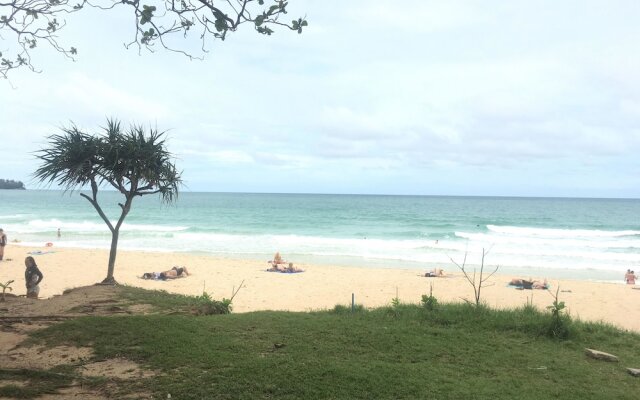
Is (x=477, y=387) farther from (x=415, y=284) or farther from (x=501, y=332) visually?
(x=415, y=284)

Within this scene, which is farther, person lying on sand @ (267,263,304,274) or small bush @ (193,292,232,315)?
person lying on sand @ (267,263,304,274)

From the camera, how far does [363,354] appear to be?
4.86 meters

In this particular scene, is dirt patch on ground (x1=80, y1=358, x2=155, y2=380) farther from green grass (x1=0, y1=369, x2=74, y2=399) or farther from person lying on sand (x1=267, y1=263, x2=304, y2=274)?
person lying on sand (x1=267, y1=263, x2=304, y2=274)

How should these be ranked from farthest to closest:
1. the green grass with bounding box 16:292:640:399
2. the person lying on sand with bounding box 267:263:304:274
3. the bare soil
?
1. the person lying on sand with bounding box 267:263:304:274
2. the bare soil
3. the green grass with bounding box 16:292:640:399

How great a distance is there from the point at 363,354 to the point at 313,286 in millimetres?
9794

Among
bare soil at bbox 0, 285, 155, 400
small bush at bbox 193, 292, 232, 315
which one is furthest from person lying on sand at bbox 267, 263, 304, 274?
small bush at bbox 193, 292, 232, 315

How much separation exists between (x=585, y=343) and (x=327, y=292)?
8322 mm

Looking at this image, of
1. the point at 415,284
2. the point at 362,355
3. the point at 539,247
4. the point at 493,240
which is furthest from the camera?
the point at 493,240

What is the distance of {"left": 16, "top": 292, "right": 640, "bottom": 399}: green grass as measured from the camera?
3.86 m

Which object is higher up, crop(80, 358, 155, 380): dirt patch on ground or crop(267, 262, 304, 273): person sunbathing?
crop(80, 358, 155, 380): dirt patch on ground

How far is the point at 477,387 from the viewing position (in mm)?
4023

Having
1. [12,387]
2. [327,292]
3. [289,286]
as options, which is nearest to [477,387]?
[12,387]

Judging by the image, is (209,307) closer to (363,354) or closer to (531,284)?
(363,354)

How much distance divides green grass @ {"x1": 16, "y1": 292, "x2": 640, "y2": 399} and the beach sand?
448 cm
